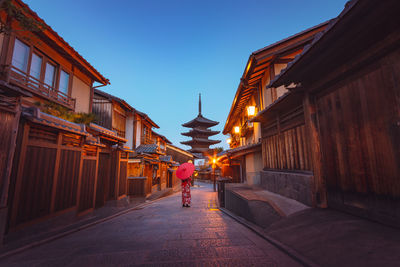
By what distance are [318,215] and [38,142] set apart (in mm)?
8044

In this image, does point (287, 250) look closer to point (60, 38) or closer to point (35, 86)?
point (35, 86)

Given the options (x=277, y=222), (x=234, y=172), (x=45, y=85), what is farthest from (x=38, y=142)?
(x=234, y=172)

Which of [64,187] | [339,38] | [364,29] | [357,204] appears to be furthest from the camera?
[64,187]

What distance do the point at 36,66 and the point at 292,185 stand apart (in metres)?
12.1

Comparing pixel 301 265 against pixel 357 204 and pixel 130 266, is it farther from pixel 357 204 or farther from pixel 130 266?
pixel 130 266

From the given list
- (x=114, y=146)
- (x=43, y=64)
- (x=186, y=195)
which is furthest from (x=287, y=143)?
(x=43, y=64)

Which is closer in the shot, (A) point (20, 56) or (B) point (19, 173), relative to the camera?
(B) point (19, 173)

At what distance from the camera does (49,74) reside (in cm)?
894

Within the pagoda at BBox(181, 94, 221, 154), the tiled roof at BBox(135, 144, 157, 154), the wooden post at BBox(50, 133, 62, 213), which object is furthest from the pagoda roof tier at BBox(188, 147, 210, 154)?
the wooden post at BBox(50, 133, 62, 213)

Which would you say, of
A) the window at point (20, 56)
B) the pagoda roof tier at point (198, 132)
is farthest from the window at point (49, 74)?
the pagoda roof tier at point (198, 132)

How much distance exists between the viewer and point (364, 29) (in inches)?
119

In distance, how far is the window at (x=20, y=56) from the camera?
7.22 m

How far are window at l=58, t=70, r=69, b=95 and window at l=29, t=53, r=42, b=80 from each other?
1.17 meters

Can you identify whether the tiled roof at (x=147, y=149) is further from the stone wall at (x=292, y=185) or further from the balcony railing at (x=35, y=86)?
the stone wall at (x=292, y=185)
